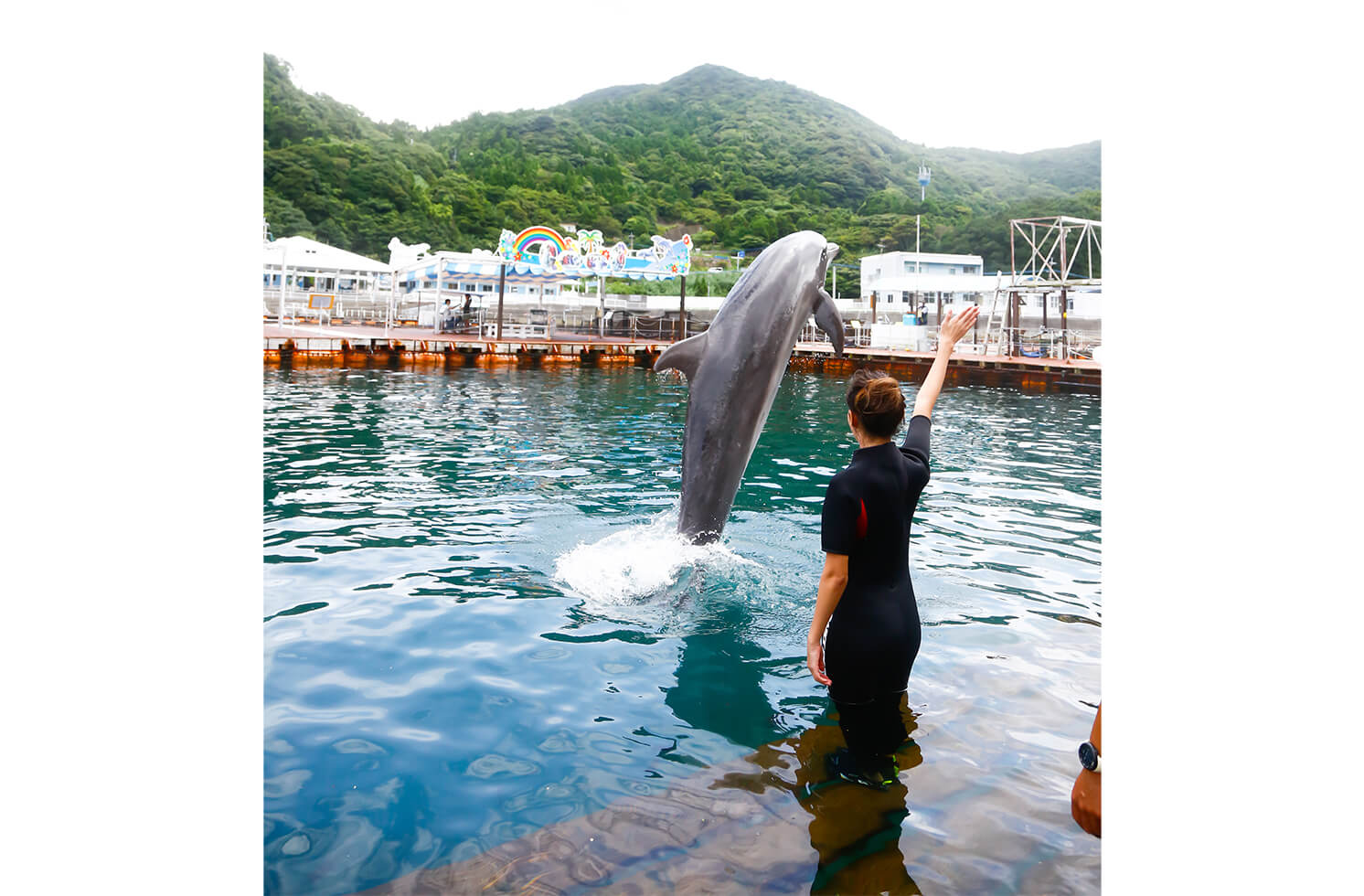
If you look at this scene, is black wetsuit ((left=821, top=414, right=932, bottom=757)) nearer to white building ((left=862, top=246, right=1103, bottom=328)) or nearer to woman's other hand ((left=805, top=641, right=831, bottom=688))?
woman's other hand ((left=805, top=641, right=831, bottom=688))

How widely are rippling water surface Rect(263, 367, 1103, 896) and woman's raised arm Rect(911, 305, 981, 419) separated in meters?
1.72

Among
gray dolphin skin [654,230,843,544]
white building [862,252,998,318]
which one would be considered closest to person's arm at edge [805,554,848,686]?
gray dolphin skin [654,230,843,544]

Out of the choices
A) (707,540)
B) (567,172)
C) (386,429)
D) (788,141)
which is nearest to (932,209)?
(788,141)

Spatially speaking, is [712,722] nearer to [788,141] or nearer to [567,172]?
[567,172]

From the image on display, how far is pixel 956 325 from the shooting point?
4.17m

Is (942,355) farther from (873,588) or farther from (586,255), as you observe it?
(586,255)

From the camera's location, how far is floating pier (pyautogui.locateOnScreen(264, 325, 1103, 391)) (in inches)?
1109

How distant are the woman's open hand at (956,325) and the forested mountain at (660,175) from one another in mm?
75706

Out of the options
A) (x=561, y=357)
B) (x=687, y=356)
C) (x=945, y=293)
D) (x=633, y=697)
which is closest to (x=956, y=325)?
(x=687, y=356)

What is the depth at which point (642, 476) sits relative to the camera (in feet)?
38.1

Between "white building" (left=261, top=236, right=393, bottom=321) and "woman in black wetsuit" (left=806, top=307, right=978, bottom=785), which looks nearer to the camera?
"woman in black wetsuit" (left=806, top=307, right=978, bottom=785)
